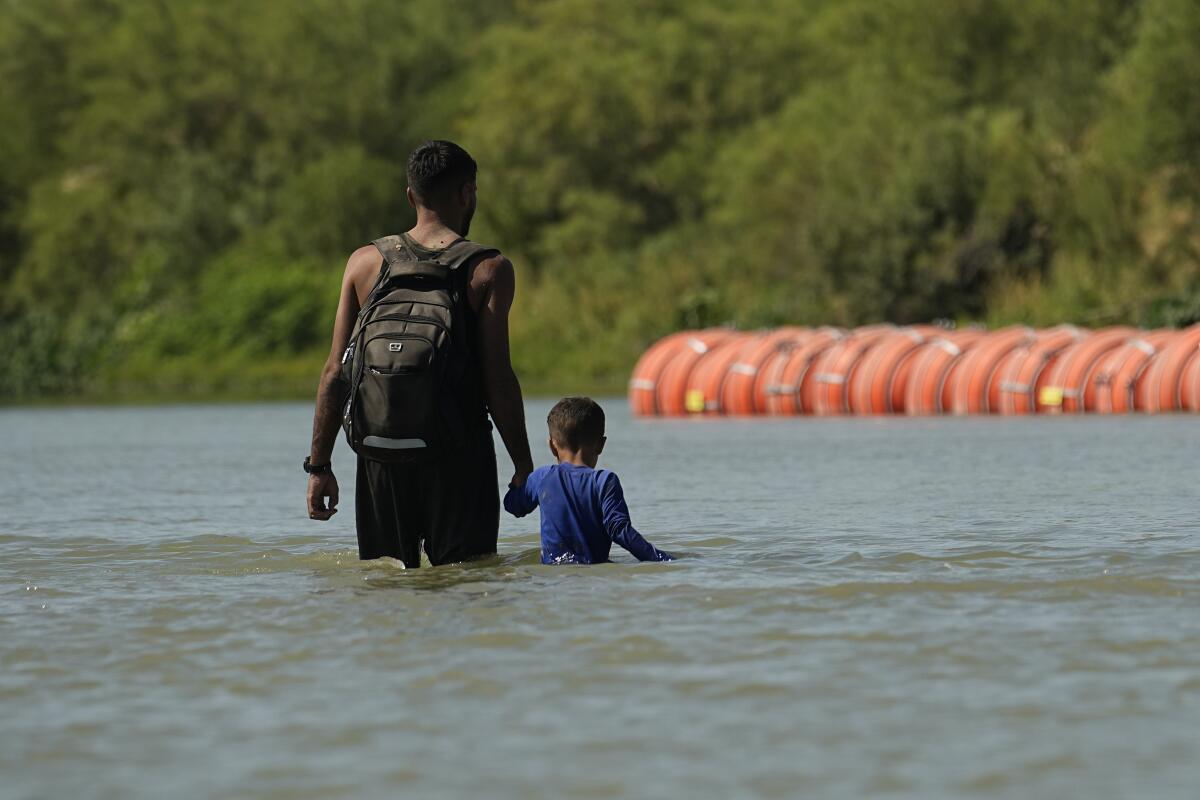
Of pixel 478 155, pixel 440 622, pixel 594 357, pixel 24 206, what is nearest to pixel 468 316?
pixel 440 622

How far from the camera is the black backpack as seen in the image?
24.4 ft

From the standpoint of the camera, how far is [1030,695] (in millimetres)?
5316

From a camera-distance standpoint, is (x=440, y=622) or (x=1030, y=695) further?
(x=440, y=622)

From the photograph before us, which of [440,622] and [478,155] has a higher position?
[478,155]

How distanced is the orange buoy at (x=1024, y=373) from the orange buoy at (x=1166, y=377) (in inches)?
53.0

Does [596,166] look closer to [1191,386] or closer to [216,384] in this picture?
[216,384]

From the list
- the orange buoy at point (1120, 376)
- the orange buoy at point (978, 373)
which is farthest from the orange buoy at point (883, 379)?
the orange buoy at point (1120, 376)

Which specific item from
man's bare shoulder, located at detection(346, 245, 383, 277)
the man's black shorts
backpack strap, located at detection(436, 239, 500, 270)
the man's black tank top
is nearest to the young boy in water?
the man's black shorts

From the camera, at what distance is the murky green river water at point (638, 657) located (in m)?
4.56

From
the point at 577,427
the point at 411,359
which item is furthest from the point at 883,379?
the point at 411,359

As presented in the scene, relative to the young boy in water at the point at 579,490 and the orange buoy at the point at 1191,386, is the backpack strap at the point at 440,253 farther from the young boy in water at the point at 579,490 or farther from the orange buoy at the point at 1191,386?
the orange buoy at the point at 1191,386

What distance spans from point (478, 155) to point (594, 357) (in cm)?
907

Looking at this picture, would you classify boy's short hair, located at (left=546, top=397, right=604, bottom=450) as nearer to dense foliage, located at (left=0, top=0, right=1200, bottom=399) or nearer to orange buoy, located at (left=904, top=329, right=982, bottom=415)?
orange buoy, located at (left=904, top=329, right=982, bottom=415)

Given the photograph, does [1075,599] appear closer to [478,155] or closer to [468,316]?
[468,316]
